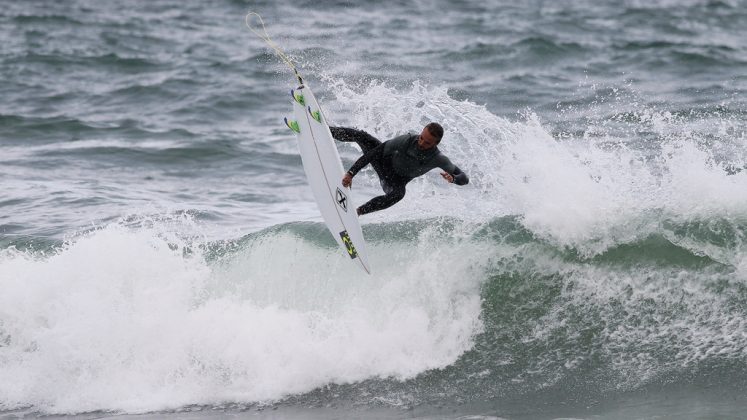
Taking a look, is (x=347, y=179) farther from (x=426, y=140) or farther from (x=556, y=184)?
(x=556, y=184)

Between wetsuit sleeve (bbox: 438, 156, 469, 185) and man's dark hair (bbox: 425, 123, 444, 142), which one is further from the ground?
man's dark hair (bbox: 425, 123, 444, 142)

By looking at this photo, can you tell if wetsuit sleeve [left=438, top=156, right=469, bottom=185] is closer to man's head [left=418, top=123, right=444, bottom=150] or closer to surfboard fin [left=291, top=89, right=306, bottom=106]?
man's head [left=418, top=123, right=444, bottom=150]

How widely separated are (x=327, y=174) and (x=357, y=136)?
1.49ft

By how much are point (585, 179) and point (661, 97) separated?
768cm

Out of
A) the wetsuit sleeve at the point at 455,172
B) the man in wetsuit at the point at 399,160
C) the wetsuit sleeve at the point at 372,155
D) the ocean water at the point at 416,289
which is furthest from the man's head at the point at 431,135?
the ocean water at the point at 416,289

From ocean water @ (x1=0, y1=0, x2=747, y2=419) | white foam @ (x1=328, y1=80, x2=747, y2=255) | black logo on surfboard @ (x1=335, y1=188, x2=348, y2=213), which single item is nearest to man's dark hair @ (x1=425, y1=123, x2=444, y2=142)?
black logo on surfboard @ (x1=335, y1=188, x2=348, y2=213)

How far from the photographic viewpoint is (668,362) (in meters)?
8.00

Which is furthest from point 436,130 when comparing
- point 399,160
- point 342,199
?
point 342,199

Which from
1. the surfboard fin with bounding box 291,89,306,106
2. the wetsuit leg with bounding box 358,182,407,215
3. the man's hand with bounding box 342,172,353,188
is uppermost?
the surfboard fin with bounding box 291,89,306,106

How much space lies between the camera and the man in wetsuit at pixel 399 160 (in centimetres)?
794

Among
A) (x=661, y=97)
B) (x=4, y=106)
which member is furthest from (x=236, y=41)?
(x=661, y=97)

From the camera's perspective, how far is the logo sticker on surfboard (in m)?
8.51

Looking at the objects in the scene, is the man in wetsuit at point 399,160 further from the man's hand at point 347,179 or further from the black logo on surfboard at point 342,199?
the black logo on surfboard at point 342,199

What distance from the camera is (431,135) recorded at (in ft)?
25.3
